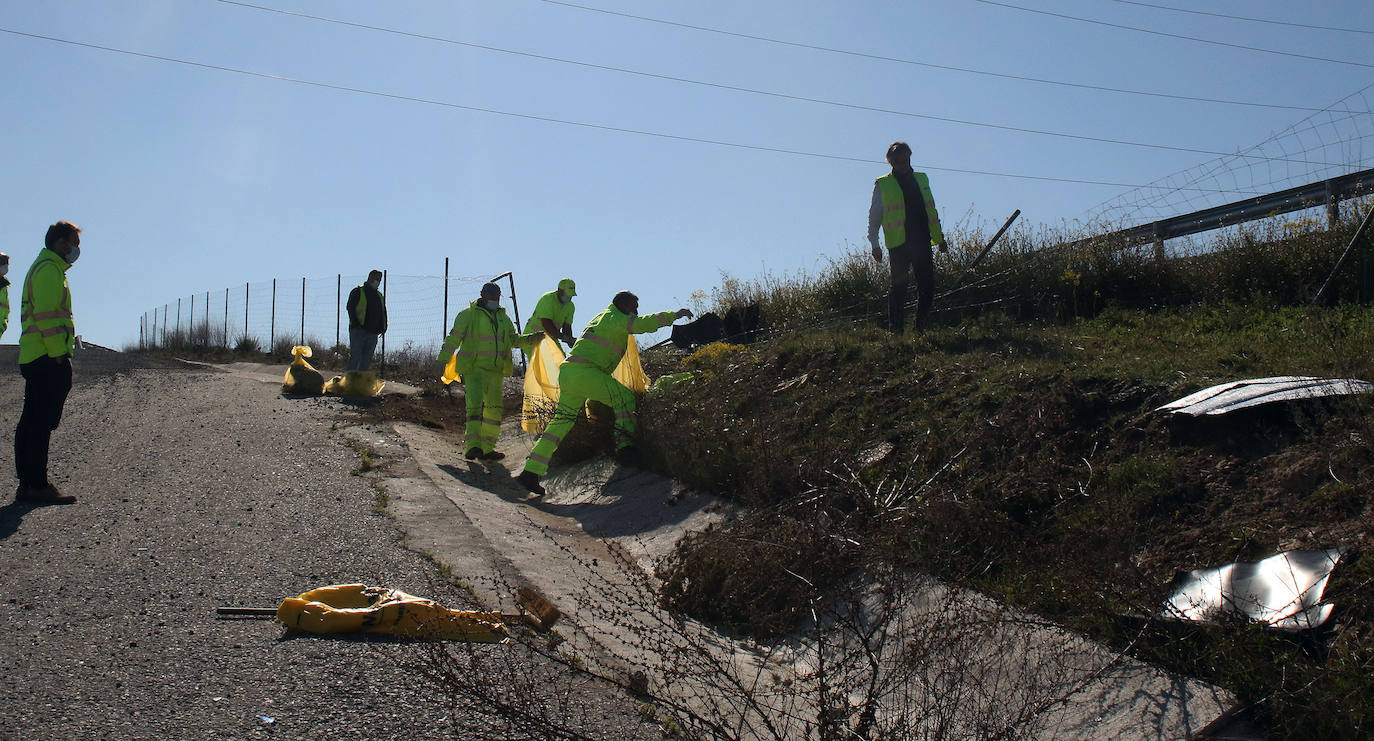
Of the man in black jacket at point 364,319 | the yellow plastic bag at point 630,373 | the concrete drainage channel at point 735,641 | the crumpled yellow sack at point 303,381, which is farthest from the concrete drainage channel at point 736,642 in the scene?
the man in black jacket at point 364,319

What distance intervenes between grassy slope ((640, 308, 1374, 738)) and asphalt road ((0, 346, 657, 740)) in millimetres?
1743

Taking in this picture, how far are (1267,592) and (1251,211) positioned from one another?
8.57m

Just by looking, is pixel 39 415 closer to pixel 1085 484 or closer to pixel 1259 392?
pixel 1085 484

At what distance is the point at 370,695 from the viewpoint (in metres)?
3.60

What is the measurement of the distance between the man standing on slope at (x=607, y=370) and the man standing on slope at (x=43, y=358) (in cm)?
352

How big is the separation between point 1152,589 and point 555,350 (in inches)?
300

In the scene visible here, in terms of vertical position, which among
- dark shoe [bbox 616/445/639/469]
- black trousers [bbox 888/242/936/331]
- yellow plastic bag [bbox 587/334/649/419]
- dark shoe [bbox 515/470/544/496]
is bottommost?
dark shoe [bbox 515/470/544/496]

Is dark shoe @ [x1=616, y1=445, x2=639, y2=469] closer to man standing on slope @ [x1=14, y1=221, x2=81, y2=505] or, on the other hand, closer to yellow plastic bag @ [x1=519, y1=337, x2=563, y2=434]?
yellow plastic bag @ [x1=519, y1=337, x2=563, y2=434]

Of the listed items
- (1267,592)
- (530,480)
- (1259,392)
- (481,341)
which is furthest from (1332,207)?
(481,341)

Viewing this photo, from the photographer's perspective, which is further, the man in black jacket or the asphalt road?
the man in black jacket

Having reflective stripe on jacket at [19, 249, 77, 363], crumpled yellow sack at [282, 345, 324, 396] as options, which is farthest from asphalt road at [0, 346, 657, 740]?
crumpled yellow sack at [282, 345, 324, 396]

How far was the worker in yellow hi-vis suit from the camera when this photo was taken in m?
10.3

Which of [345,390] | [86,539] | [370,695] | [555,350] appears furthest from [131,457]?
[370,695]

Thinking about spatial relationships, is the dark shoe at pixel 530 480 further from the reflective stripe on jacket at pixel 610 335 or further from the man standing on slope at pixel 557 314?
the man standing on slope at pixel 557 314
